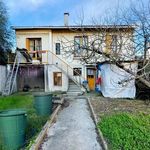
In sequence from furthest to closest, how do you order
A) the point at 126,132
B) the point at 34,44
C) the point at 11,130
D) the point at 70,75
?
the point at 34,44
the point at 70,75
the point at 126,132
the point at 11,130

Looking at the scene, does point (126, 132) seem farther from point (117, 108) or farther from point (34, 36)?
point (34, 36)

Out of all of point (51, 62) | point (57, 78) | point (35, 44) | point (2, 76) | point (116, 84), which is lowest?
point (116, 84)

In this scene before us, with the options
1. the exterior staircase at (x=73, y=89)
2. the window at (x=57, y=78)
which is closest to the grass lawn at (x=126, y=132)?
the exterior staircase at (x=73, y=89)

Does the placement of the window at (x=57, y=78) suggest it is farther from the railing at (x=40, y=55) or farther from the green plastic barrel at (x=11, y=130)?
the green plastic barrel at (x=11, y=130)

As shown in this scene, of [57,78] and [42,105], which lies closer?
[42,105]

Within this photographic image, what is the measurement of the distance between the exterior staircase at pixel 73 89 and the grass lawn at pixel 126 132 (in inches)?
390

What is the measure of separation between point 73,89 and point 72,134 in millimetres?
11711

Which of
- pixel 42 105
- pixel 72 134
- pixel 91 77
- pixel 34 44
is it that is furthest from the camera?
pixel 34 44

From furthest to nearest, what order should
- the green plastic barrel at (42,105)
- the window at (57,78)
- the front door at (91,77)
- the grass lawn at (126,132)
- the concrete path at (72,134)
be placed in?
the front door at (91,77) < the window at (57,78) < the green plastic barrel at (42,105) < the concrete path at (72,134) < the grass lawn at (126,132)

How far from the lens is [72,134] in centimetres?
755

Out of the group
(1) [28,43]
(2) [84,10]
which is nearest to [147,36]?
(2) [84,10]

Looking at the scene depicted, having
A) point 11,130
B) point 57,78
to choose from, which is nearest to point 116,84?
point 57,78

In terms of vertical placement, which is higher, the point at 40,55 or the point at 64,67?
the point at 40,55

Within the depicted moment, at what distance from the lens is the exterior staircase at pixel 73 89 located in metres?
18.4
